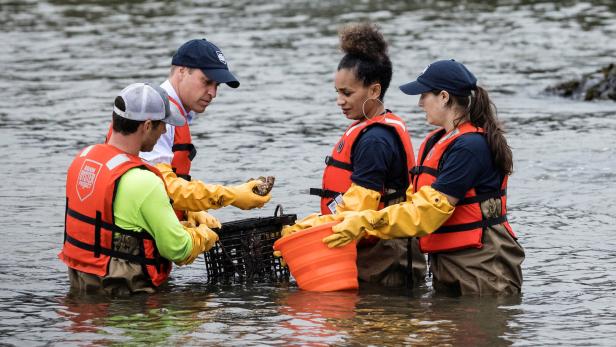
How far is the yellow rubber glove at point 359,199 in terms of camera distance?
8.38 metres

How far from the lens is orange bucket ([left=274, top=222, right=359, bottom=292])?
8328mm

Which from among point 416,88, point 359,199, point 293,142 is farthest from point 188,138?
point 293,142

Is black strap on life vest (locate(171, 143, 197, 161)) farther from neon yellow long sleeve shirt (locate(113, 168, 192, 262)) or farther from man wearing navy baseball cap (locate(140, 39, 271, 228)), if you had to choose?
neon yellow long sleeve shirt (locate(113, 168, 192, 262))

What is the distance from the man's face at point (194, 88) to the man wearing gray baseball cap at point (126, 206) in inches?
26.7

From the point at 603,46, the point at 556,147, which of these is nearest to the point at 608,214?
the point at 556,147

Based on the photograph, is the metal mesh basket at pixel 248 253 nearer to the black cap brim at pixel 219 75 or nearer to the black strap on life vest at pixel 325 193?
the black strap on life vest at pixel 325 193

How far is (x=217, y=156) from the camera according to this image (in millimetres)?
15453

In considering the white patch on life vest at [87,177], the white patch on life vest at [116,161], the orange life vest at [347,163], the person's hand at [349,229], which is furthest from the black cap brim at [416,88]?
the white patch on life vest at [87,177]

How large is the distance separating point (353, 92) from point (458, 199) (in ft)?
3.80

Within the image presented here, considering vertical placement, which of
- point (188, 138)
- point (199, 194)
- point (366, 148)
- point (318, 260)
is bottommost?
point (318, 260)

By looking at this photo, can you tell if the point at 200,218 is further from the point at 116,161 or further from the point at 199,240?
the point at 116,161

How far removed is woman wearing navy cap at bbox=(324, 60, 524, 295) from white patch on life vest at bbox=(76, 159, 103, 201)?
1598mm

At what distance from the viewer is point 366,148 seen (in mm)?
8469

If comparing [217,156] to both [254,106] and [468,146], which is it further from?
[468,146]
